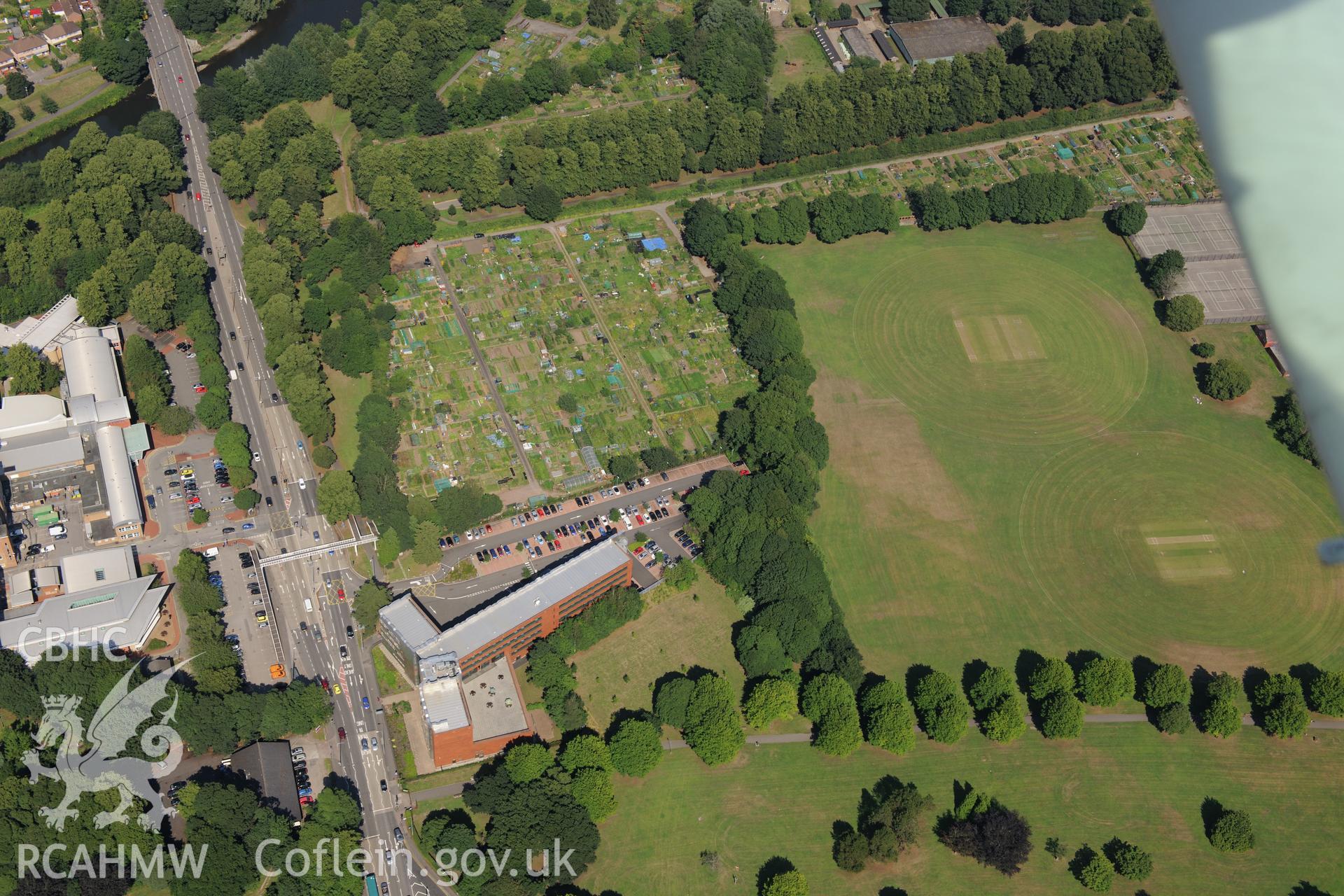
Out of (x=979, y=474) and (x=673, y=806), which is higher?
(x=979, y=474)

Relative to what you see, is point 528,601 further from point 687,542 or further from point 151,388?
point 151,388

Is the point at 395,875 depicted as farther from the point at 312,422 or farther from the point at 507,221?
the point at 507,221

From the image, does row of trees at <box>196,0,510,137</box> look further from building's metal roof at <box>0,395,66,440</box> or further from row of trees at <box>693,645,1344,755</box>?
row of trees at <box>693,645,1344,755</box>

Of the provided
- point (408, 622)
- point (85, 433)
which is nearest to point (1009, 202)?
point (408, 622)

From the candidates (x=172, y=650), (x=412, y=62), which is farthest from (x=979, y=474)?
(x=412, y=62)

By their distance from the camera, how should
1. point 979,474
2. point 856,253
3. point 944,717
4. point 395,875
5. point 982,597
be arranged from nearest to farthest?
point 395,875 → point 944,717 → point 982,597 → point 979,474 → point 856,253

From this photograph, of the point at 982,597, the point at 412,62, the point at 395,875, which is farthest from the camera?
the point at 412,62
